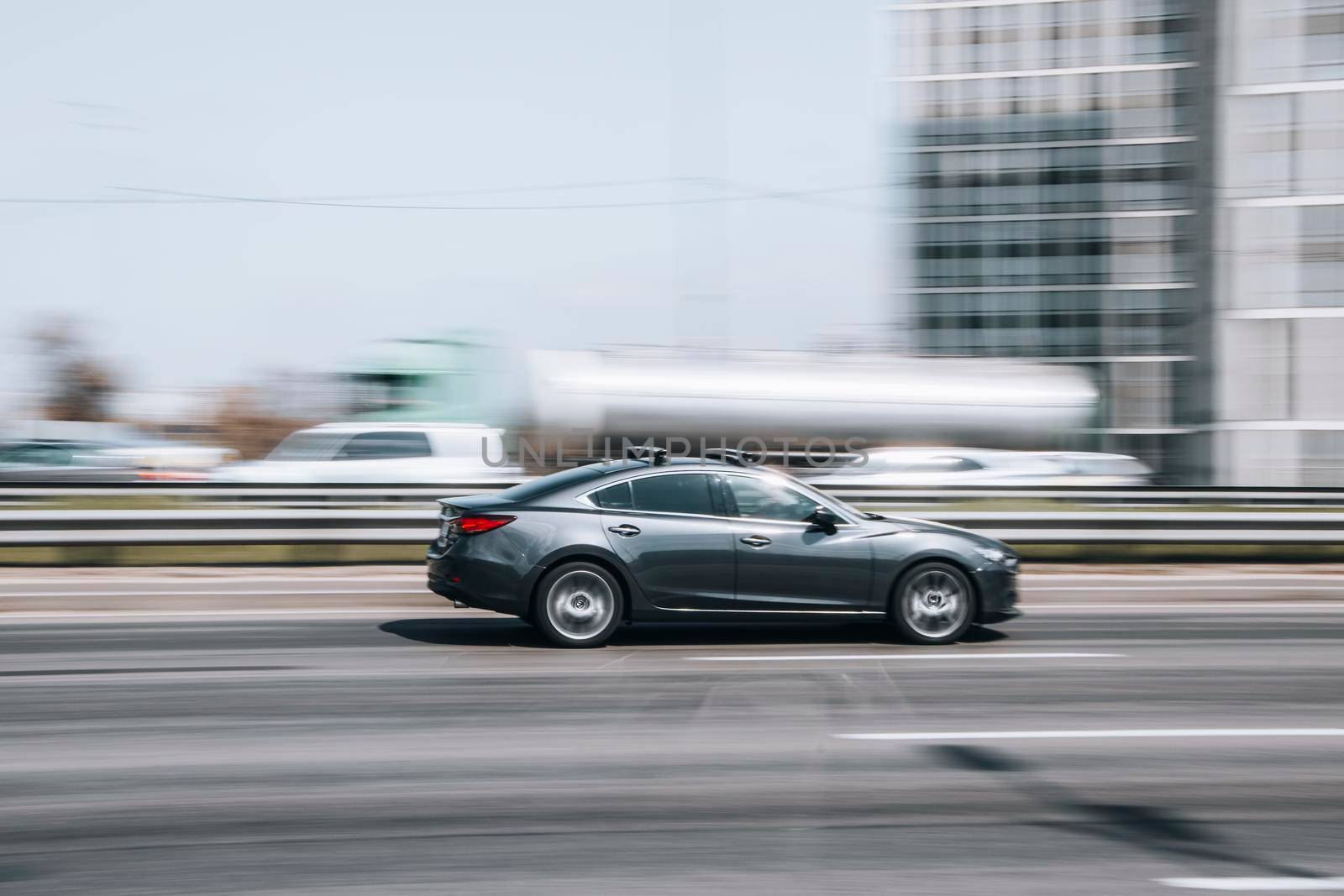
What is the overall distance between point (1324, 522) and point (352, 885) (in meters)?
14.2

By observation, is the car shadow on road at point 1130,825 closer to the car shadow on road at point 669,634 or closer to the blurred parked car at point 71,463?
Answer: the car shadow on road at point 669,634

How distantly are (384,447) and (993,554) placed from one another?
11071 mm

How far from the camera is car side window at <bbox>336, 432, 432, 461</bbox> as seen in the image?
18.5 metres

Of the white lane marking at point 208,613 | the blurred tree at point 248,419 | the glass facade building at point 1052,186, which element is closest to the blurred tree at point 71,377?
the blurred tree at point 248,419

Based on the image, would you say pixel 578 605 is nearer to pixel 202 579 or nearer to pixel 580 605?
pixel 580 605

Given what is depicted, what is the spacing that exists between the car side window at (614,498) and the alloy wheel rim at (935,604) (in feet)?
7.10

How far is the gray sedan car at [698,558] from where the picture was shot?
921cm

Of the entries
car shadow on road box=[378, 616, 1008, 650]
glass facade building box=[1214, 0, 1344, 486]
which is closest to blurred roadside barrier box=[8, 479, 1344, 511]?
car shadow on road box=[378, 616, 1008, 650]

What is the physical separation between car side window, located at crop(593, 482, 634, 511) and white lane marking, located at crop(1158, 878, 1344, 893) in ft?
18.0

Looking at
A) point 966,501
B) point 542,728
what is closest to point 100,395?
point 966,501

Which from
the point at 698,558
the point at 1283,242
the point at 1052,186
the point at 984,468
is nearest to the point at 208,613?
the point at 698,558

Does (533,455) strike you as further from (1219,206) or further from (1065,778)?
(1219,206)

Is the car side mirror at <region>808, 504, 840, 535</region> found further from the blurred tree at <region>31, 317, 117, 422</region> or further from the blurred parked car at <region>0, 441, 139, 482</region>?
the blurred tree at <region>31, 317, 117, 422</region>

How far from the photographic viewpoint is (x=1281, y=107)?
36938 mm
